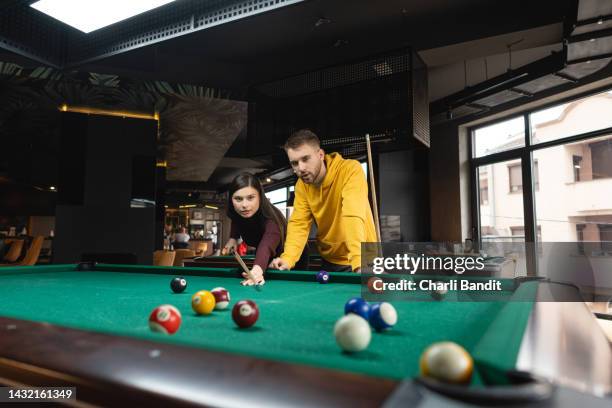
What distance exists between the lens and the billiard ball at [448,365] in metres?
0.57

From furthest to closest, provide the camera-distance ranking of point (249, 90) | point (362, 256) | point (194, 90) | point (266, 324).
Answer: point (194, 90) → point (249, 90) → point (362, 256) → point (266, 324)

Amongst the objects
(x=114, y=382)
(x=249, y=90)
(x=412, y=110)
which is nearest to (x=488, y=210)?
(x=412, y=110)

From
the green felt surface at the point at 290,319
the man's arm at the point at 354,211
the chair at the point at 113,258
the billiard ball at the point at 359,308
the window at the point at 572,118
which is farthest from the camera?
the window at the point at 572,118

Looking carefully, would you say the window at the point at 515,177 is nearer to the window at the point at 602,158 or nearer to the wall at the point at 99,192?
the window at the point at 602,158

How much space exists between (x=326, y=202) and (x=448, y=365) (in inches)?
102

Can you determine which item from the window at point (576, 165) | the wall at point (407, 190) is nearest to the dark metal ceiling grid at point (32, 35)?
the wall at point (407, 190)

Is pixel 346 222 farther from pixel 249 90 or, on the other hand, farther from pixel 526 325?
pixel 249 90

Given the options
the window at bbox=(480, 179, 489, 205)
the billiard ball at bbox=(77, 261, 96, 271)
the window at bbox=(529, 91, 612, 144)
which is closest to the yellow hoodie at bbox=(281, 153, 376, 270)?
the billiard ball at bbox=(77, 261, 96, 271)

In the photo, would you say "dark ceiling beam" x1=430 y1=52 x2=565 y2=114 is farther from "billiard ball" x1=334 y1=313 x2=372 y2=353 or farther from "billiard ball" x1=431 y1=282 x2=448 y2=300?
"billiard ball" x1=334 y1=313 x2=372 y2=353

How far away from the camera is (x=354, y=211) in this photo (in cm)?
280

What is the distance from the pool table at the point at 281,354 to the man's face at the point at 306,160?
5.38ft

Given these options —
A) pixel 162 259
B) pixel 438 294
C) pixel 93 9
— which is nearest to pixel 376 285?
pixel 438 294

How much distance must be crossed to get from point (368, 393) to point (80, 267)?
3.17m

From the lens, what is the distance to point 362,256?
2736 mm
